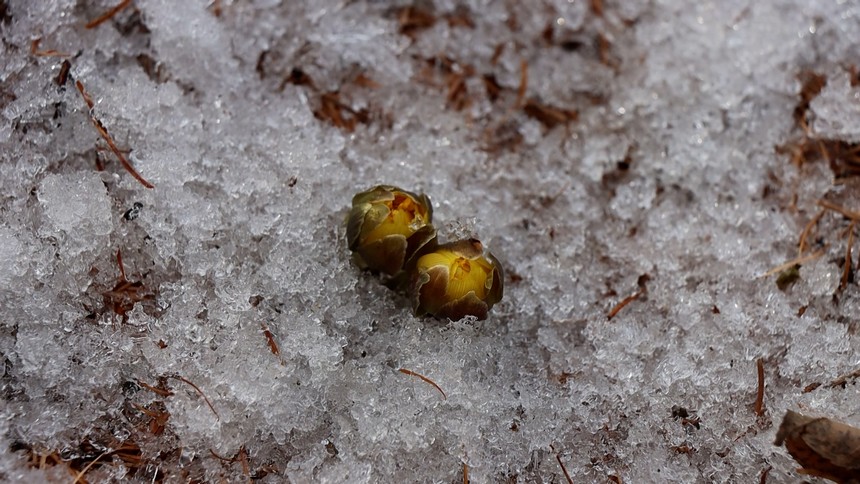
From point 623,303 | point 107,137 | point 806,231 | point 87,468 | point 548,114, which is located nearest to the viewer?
point 87,468

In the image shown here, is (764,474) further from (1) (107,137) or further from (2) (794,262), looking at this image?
(1) (107,137)

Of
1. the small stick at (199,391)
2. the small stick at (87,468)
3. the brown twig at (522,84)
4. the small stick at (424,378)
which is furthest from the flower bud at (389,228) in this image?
the brown twig at (522,84)

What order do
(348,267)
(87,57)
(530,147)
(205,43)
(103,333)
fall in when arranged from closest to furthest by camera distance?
(103,333) < (348,267) < (87,57) < (205,43) < (530,147)

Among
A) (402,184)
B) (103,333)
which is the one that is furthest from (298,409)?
(402,184)

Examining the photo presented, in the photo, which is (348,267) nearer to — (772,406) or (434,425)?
(434,425)

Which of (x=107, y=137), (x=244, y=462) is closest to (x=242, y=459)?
(x=244, y=462)

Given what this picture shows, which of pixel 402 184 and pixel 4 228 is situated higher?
pixel 4 228

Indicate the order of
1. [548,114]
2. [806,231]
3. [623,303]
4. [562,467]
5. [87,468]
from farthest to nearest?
[548,114], [806,231], [623,303], [562,467], [87,468]
